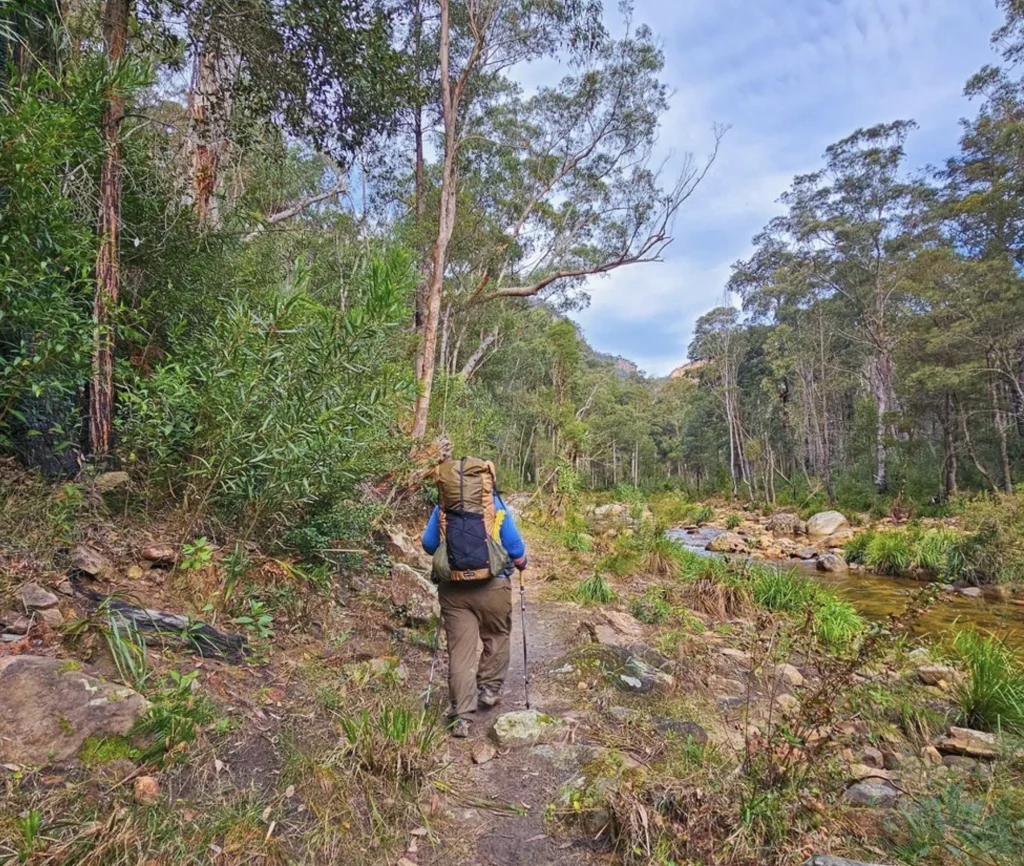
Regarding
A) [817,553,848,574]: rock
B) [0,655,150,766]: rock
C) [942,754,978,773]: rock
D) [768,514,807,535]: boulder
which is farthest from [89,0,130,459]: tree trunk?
[768,514,807,535]: boulder

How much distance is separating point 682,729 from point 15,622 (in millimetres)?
3580

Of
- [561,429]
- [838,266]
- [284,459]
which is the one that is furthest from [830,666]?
[838,266]

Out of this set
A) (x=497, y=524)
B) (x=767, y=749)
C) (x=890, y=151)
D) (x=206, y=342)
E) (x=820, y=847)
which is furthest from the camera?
(x=890, y=151)

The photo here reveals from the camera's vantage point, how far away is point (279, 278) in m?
6.39

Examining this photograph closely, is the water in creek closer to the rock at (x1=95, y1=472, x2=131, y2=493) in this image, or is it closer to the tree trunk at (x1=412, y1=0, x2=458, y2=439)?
the tree trunk at (x1=412, y1=0, x2=458, y2=439)

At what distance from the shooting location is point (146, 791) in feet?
6.33

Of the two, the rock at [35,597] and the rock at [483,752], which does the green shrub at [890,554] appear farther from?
the rock at [35,597]

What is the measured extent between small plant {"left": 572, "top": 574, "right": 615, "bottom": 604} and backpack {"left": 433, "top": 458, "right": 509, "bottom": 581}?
3.76 metres

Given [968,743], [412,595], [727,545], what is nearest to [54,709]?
[412,595]

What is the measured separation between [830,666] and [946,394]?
71.0 ft

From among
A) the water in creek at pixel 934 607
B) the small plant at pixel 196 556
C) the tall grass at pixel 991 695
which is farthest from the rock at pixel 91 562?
the water in creek at pixel 934 607

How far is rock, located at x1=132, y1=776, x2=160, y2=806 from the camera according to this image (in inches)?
74.7

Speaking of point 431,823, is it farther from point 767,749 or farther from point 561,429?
point 561,429

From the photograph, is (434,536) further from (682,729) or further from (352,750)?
(682,729)
